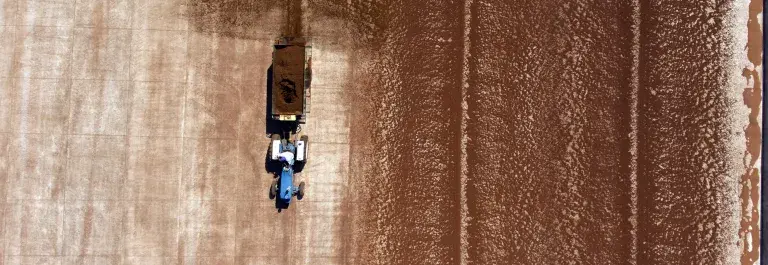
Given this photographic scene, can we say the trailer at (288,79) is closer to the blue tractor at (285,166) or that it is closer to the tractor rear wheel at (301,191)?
the blue tractor at (285,166)

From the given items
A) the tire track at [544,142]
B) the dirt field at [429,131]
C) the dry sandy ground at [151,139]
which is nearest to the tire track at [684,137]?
the dirt field at [429,131]

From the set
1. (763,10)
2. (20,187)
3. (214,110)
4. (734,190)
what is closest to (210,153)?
(214,110)

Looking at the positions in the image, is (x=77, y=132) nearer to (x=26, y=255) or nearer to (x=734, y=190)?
(x=26, y=255)

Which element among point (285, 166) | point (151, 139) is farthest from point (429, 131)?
point (151, 139)

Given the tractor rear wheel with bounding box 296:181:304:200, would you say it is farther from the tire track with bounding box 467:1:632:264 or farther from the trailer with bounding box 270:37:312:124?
the tire track with bounding box 467:1:632:264

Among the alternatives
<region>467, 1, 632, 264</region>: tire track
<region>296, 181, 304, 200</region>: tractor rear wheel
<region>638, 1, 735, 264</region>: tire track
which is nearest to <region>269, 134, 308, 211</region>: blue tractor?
<region>296, 181, 304, 200</region>: tractor rear wheel
